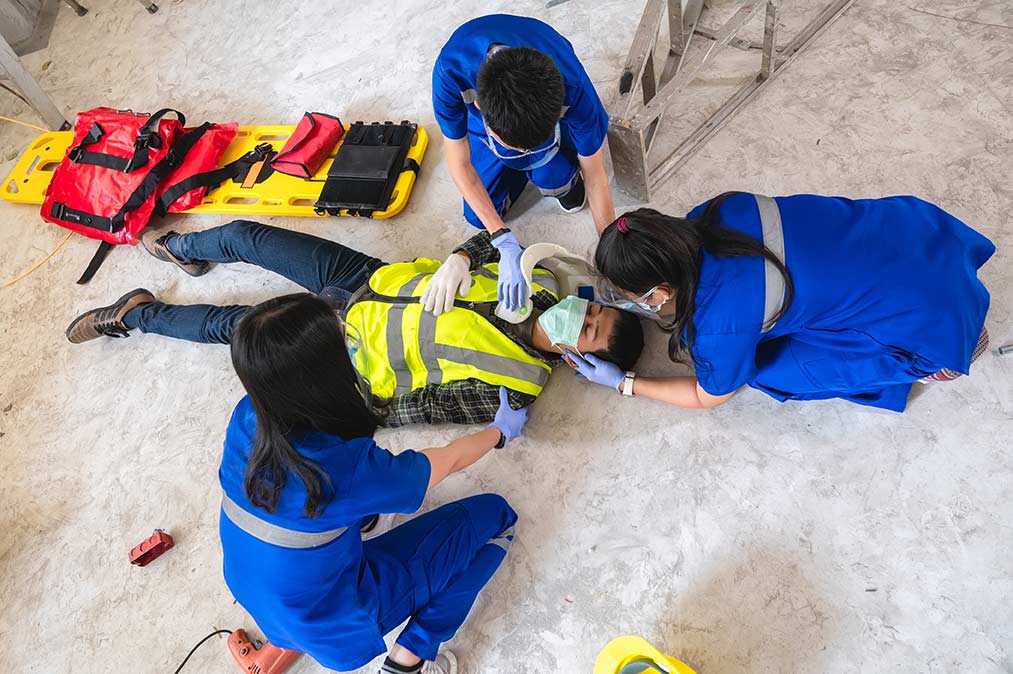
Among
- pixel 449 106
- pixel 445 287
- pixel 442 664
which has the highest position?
pixel 449 106

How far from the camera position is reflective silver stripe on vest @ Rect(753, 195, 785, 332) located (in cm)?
165

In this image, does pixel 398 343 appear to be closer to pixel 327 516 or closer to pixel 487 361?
pixel 487 361

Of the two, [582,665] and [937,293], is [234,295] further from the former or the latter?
[937,293]

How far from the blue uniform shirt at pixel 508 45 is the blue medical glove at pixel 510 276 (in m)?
0.39

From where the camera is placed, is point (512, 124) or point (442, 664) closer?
point (512, 124)

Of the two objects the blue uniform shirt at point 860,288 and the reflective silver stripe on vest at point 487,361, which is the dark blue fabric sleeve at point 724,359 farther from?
the reflective silver stripe on vest at point 487,361

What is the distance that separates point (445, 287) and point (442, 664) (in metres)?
1.12

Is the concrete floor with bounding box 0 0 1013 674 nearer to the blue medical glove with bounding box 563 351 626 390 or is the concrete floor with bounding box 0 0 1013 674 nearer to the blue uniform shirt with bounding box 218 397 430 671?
the blue medical glove with bounding box 563 351 626 390

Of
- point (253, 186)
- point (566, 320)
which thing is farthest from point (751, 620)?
point (253, 186)

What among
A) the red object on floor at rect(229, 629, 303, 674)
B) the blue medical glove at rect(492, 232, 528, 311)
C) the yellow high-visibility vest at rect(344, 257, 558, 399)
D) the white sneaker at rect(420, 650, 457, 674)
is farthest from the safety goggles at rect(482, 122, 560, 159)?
the red object on floor at rect(229, 629, 303, 674)

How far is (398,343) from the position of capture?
2277 mm

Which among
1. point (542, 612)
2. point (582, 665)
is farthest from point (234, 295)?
point (582, 665)

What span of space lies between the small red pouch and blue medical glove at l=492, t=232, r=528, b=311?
109cm

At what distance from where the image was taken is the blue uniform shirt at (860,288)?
1664mm
